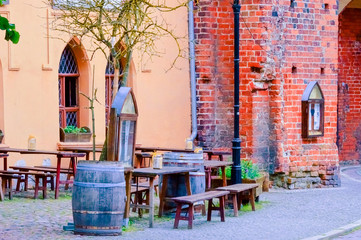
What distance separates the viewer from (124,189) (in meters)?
11.5

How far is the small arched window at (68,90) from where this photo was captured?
1745 centimetres

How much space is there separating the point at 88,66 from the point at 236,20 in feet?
11.1

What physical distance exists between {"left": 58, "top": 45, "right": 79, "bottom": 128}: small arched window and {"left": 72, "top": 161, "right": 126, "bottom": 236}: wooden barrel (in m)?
6.25

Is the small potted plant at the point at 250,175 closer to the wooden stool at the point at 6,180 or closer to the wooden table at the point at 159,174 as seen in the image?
the wooden table at the point at 159,174

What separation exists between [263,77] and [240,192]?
439 centimetres

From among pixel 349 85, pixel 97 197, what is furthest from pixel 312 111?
pixel 97 197

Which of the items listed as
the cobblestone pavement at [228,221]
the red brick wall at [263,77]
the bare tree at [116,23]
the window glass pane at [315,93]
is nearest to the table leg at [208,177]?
the cobblestone pavement at [228,221]

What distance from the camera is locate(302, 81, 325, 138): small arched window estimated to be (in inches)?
765

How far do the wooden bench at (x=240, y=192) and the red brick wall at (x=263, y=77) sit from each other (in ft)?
12.0

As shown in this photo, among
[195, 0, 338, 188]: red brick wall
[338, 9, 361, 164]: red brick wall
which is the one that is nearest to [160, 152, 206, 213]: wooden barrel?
[195, 0, 338, 188]: red brick wall

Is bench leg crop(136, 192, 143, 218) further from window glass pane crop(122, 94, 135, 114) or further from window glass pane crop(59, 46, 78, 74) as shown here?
window glass pane crop(59, 46, 78, 74)

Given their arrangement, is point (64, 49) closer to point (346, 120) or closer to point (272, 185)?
point (272, 185)

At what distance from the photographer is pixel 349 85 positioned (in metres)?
26.3

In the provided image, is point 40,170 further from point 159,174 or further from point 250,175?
point 250,175
